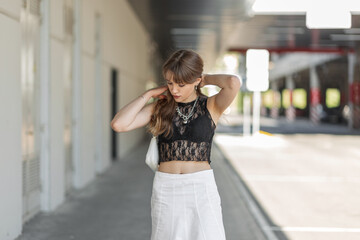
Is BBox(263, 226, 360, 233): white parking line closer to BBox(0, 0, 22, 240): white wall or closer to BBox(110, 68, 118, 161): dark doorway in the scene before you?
BBox(0, 0, 22, 240): white wall

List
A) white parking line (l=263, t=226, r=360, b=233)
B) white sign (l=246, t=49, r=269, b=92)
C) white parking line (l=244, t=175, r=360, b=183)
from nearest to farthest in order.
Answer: white parking line (l=263, t=226, r=360, b=233) < white parking line (l=244, t=175, r=360, b=183) < white sign (l=246, t=49, r=269, b=92)

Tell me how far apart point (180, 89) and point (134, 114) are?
348 millimetres

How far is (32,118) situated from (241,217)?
9.87 feet

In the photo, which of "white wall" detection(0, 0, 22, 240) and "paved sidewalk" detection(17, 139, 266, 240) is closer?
"white wall" detection(0, 0, 22, 240)

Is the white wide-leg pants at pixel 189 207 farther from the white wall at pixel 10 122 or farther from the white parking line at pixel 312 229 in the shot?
the white parking line at pixel 312 229

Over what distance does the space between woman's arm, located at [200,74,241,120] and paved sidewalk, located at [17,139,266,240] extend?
3058mm

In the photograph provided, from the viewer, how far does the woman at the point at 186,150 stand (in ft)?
8.84

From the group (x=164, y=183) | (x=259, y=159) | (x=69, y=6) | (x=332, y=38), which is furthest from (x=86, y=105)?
(x=332, y=38)

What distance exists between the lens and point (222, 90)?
2807 millimetres

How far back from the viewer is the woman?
269 centimetres

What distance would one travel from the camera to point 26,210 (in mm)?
6070

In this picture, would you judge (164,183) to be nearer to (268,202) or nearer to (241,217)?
(241,217)

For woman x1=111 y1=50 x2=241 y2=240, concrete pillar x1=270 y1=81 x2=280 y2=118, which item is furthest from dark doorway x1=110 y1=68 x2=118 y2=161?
concrete pillar x1=270 y1=81 x2=280 y2=118

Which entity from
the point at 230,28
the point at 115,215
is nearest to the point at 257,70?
the point at 230,28
